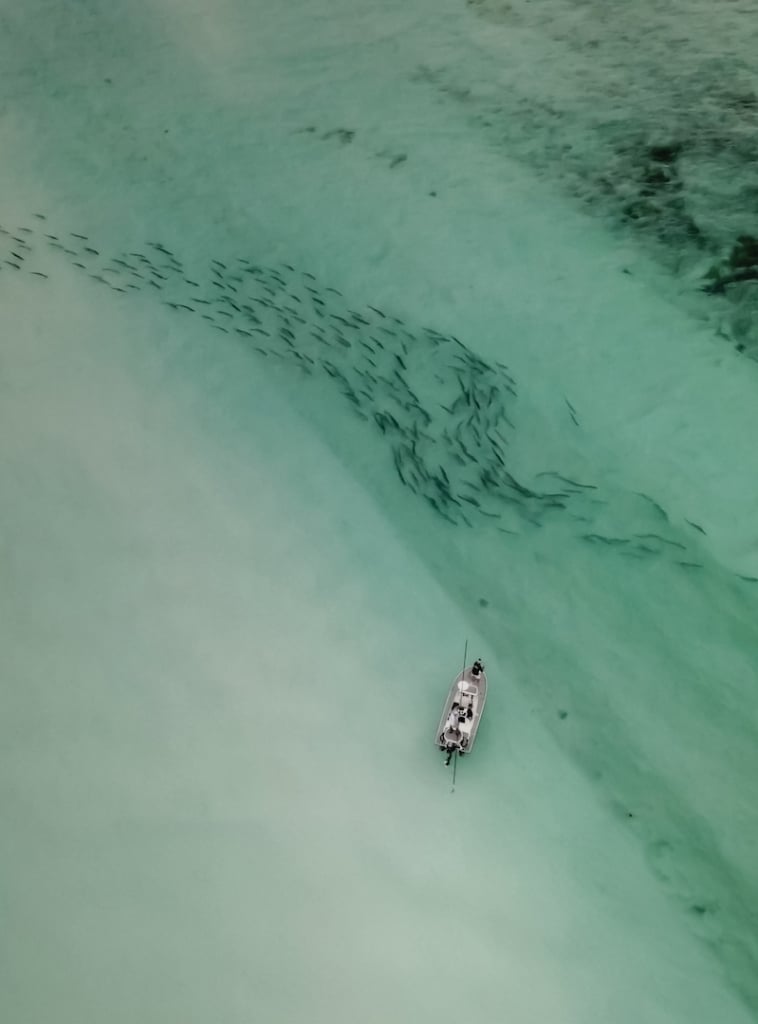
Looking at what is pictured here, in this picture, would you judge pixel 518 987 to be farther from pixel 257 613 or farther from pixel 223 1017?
pixel 257 613

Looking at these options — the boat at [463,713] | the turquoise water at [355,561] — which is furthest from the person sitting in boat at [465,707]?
the turquoise water at [355,561]

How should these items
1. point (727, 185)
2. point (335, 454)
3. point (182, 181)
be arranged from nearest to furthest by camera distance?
point (335, 454) < point (727, 185) < point (182, 181)

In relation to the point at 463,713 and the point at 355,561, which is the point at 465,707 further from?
the point at 355,561

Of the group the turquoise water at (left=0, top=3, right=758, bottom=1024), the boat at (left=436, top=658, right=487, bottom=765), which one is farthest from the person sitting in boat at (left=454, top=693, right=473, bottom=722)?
the turquoise water at (left=0, top=3, right=758, bottom=1024)

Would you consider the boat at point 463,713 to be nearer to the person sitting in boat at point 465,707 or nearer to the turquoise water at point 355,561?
the person sitting in boat at point 465,707

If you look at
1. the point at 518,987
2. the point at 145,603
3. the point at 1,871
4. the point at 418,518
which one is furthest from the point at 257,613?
the point at 518,987

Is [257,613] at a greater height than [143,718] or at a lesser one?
greater
